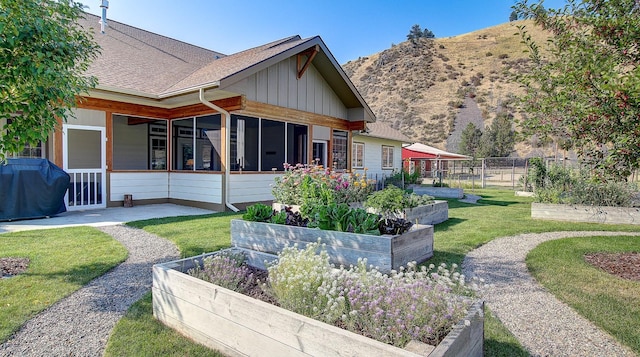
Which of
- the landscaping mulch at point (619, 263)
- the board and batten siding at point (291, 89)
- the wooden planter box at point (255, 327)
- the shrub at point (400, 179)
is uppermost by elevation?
the board and batten siding at point (291, 89)

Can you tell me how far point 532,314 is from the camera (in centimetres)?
325

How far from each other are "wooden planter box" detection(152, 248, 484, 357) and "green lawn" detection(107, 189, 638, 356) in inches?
9.9

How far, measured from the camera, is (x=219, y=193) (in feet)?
30.7

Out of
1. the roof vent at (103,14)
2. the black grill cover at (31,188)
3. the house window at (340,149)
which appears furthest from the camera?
the house window at (340,149)

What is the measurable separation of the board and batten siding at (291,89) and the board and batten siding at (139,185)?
12.7 ft

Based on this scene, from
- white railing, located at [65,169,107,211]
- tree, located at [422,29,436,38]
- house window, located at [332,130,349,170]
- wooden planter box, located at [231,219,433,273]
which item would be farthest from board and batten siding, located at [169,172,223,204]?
tree, located at [422,29,436,38]

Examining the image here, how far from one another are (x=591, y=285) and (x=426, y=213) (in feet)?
11.2

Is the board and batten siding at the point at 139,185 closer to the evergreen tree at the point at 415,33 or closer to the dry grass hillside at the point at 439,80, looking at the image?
the dry grass hillside at the point at 439,80

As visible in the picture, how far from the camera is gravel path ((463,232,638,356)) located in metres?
2.68

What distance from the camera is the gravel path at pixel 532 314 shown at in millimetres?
2684

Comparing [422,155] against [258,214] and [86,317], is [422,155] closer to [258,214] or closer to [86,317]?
[258,214]

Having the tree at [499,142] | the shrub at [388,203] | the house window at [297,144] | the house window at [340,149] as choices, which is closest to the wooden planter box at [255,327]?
the shrub at [388,203]

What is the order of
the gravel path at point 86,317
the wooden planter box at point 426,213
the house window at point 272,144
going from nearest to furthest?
the gravel path at point 86,317, the wooden planter box at point 426,213, the house window at point 272,144

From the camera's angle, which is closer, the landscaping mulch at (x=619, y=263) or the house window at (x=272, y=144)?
the landscaping mulch at (x=619, y=263)
